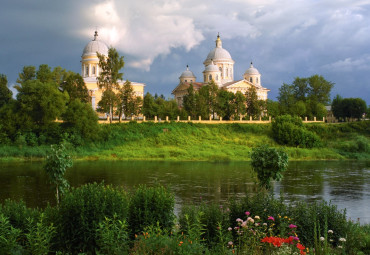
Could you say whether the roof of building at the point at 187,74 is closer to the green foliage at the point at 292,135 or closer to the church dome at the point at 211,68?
the church dome at the point at 211,68

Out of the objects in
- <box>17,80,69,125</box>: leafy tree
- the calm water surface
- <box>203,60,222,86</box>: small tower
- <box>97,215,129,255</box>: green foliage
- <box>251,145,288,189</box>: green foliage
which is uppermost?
<box>203,60,222,86</box>: small tower

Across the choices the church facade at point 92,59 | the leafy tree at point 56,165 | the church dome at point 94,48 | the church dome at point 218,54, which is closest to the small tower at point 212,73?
the church dome at point 218,54

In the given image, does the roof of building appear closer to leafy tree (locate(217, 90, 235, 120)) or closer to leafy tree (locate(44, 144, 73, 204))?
leafy tree (locate(217, 90, 235, 120))

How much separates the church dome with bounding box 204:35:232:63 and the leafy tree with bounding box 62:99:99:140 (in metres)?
45.7

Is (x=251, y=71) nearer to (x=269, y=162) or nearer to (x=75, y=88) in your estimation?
(x=75, y=88)

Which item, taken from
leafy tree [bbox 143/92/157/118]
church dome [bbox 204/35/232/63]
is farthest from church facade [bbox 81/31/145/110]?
church dome [bbox 204/35/232/63]

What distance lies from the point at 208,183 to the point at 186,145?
2354cm

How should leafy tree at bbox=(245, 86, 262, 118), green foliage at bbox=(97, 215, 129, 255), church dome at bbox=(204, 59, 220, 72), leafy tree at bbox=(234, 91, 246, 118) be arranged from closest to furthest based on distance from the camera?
green foliage at bbox=(97, 215, 129, 255), leafy tree at bbox=(234, 91, 246, 118), leafy tree at bbox=(245, 86, 262, 118), church dome at bbox=(204, 59, 220, 72)

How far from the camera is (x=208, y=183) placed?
2548cm

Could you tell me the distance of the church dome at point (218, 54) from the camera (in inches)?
3435

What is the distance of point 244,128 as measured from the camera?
58969 millimetres

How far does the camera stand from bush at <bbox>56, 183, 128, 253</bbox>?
819 centimetres

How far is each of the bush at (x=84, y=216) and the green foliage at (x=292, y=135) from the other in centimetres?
4592

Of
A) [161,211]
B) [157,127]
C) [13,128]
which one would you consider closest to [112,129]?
[157,127]
